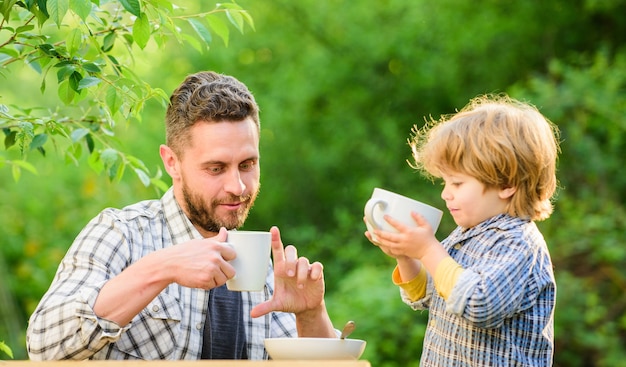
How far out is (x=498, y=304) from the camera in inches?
70.4

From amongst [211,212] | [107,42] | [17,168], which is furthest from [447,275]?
[17,168]

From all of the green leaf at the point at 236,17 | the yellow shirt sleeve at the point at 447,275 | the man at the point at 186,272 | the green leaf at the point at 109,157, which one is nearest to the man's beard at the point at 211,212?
the man at the point at 186,272

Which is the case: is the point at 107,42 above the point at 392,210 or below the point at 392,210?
above

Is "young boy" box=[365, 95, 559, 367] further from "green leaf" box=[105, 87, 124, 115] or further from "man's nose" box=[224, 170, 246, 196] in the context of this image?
"green leaf" box=[105, 87, 124, 115]

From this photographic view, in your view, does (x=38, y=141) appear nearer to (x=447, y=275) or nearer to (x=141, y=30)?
(x=141, y=30)

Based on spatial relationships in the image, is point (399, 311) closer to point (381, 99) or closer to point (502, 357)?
point (381, 99)

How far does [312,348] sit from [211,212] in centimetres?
75

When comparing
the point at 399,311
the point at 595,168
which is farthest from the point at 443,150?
the point at 595,168

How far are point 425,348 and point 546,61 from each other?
5.11 metres

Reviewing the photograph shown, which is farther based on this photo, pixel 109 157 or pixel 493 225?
pixel 109 157

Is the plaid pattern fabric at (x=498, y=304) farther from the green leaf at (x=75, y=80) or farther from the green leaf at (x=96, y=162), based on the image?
the green leaf at (x=96, y=162)

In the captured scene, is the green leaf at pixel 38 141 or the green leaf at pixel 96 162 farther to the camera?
the green leaf at pixel 96 162

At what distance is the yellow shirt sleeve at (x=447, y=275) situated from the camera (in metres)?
1.81

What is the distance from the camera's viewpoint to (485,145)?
1.95 m
